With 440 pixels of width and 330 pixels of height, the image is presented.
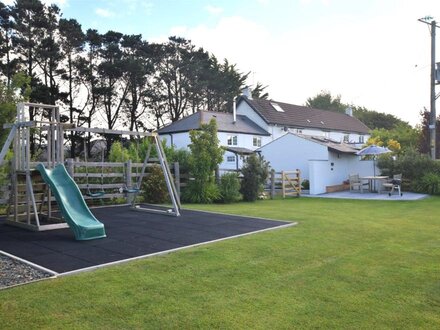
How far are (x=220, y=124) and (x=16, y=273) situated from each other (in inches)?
1143

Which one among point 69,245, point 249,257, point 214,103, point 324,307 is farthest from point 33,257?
Answer: point 214,103

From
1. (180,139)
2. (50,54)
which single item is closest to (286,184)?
(180,139)

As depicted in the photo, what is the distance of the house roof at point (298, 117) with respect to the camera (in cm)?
3803

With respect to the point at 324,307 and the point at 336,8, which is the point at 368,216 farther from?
the point at 324,307

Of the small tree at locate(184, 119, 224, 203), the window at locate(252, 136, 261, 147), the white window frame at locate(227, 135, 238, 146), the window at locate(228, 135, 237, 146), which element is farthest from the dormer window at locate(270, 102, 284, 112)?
the small tree at locate(184, 119, 224, 203)

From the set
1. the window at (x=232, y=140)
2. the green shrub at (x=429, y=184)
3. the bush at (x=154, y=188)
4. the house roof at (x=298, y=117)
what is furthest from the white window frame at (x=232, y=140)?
the bush at (x=154, y=188)

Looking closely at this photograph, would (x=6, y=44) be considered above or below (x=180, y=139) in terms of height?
above

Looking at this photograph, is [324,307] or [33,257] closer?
[324,307]

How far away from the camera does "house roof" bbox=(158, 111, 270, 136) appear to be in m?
33.2

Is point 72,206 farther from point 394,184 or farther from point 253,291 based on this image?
point 394,184

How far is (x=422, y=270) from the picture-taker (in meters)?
5.36

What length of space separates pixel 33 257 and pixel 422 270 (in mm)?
5641

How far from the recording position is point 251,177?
52.7ft

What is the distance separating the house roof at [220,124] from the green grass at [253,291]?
86.5 ft
